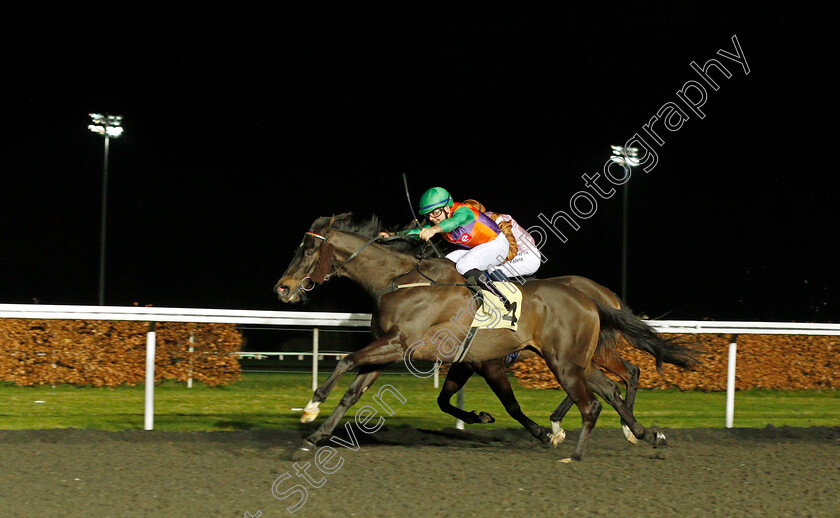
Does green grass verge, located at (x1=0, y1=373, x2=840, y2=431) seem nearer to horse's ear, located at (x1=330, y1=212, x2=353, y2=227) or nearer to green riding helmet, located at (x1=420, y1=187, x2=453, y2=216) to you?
horse's ear, located at (x1=330, y1=212, x2=353, y2=227)

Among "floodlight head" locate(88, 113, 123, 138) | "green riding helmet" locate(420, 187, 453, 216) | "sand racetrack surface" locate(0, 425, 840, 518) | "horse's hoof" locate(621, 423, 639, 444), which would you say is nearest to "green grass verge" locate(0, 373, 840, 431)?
"sand racetrack surface" locate(0, 425, 840, 518)

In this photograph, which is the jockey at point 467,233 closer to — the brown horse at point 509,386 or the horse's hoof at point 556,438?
the brown horse at point 509,386

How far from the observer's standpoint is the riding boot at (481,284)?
496cm

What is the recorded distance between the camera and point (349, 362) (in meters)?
4.64

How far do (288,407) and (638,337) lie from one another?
3598mm

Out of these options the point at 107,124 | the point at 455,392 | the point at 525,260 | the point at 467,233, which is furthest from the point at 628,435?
the point at 107,124

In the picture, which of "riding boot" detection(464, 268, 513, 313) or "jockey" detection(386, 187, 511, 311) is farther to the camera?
"jockey" detection(386, 187, 511, 311)

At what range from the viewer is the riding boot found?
4.96 metres

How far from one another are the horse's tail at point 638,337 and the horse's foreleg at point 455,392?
3.24 feet

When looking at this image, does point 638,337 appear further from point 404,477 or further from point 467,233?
point 404,477

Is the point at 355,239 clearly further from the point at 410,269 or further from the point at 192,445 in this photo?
the point at 192,445

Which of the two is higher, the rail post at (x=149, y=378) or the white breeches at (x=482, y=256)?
the white breeches at (x=482, y=256)

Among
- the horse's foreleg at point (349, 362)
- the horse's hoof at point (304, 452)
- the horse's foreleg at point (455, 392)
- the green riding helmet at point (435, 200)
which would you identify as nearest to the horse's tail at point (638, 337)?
the horse's foreleg at point (455, 392)

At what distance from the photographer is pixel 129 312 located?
5859 millimetres
